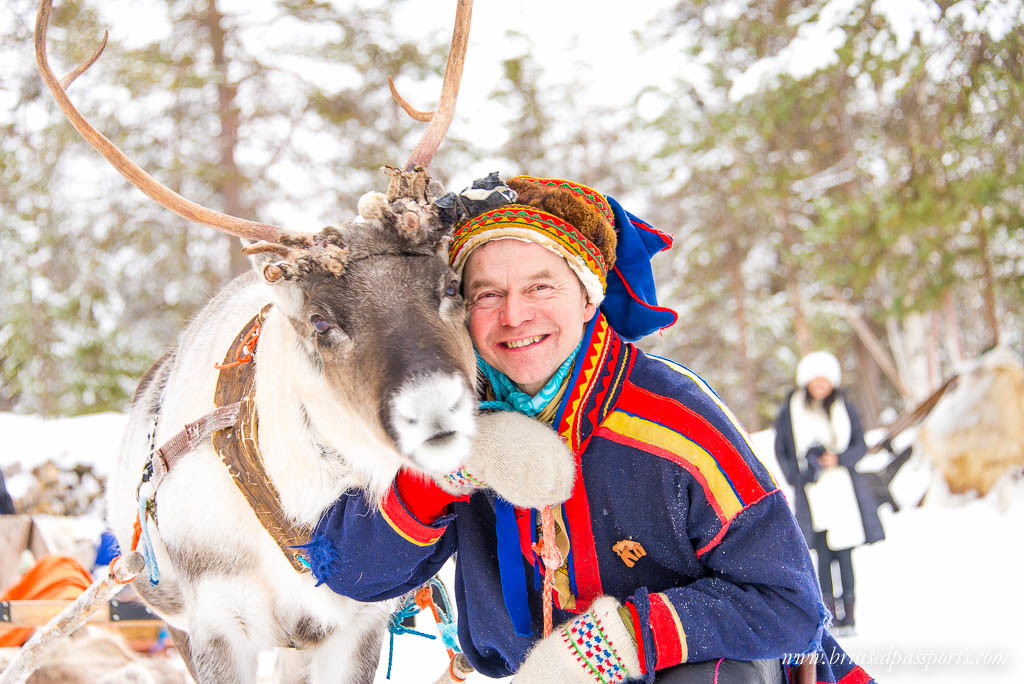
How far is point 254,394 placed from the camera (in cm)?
239

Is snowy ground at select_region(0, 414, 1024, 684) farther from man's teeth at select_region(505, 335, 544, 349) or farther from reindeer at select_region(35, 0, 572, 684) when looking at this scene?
reindeer at select_region(35, 0, 572, 684)

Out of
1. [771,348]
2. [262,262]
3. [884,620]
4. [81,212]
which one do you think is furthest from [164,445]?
[771,348]

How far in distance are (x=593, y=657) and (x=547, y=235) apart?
40.7 inches

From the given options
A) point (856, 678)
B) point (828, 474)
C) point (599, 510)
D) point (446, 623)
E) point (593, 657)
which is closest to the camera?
point (593, 657)

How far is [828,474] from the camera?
21.1 feet

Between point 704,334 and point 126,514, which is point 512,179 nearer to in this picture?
point 126,514

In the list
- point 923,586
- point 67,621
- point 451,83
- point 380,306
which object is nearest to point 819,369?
point 923,586

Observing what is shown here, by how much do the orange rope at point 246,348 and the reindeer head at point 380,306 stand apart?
37cm

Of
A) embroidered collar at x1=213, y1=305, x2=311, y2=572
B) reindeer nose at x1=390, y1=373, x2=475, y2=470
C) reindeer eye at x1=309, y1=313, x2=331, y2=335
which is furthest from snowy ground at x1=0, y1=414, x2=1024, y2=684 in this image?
embroidered collar at x1=213, y1=305, x2=311, y2=572

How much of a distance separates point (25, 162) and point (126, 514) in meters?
10.3

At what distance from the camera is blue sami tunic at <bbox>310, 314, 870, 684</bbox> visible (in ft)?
6.32

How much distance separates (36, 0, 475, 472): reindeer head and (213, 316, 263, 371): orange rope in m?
0.37

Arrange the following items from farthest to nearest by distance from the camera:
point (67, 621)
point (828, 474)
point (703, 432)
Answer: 1. point (828, 474)
2. point (67, 621)
3. point (703, 432)

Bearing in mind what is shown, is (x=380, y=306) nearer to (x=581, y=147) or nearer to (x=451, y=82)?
(x=451, y=82)
